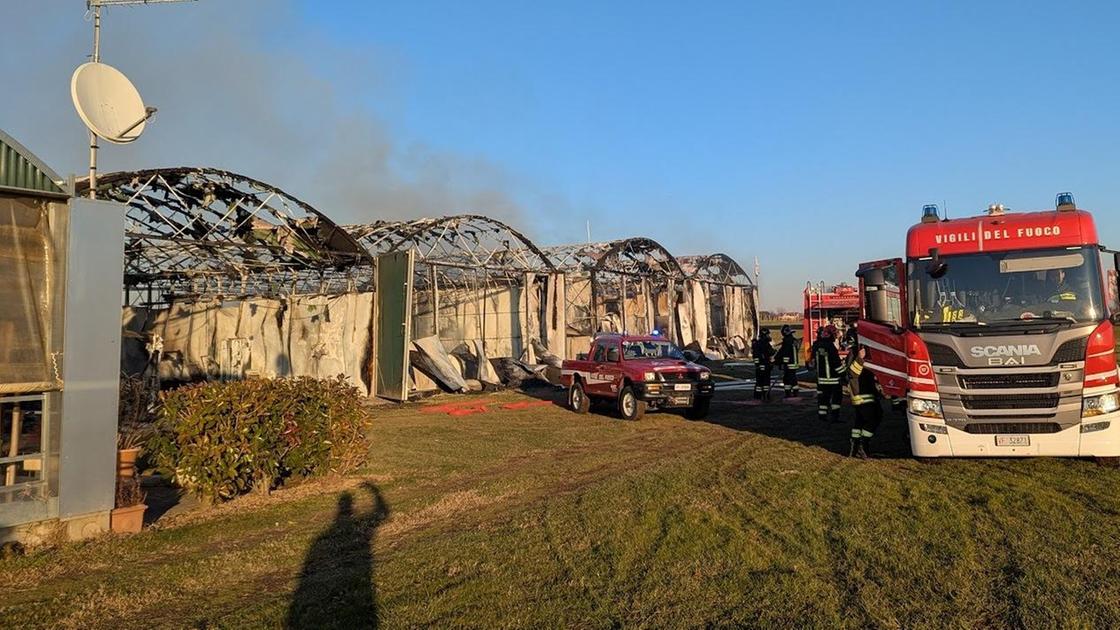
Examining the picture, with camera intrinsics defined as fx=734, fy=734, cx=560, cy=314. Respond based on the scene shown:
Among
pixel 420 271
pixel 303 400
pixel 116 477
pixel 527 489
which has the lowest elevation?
pixel 527 489

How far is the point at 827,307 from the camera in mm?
26328

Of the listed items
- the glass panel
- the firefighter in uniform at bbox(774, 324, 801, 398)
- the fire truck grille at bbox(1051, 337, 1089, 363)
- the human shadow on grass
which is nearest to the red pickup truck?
the firefighter in uniform at bbox(774, 324, 801, 398)

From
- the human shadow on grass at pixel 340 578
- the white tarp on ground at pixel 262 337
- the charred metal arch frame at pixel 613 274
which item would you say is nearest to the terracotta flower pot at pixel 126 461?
the human shadow on grass at pixel 340 578

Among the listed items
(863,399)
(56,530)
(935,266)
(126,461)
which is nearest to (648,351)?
(863,399)

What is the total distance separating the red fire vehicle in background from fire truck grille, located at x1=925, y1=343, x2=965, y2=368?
1708 centimetres

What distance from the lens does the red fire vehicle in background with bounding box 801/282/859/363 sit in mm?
26000

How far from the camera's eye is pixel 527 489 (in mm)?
8875

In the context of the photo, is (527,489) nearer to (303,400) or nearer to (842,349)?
(303,400)

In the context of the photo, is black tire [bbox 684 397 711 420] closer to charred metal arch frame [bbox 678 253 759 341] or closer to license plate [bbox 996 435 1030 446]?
license plate [bbox 996 435 1030 446]

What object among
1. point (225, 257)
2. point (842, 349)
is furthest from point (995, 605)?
point (225, 257)

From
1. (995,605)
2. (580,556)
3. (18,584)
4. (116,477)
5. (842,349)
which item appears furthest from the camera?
(842,349)

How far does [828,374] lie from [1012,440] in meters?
4.78

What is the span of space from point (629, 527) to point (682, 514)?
702 mm

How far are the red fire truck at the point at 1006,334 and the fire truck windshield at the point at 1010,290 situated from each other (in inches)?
0.5
